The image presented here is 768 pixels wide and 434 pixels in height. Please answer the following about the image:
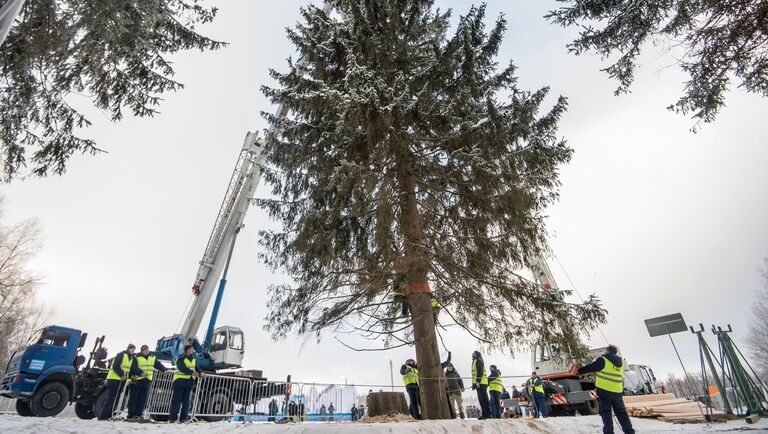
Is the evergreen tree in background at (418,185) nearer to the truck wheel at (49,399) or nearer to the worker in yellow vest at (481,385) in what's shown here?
the worker in yellow vest at (481,385)

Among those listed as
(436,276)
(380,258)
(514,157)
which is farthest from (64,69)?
(514,157)

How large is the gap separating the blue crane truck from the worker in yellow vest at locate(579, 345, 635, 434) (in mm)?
13784

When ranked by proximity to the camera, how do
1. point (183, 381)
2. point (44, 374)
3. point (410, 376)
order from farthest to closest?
point (44, 374)
point (410, 376)
point (183, 381)

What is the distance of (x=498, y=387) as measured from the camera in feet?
33.0

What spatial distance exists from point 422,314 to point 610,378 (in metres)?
3.67

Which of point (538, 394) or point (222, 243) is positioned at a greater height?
point (222, 243)

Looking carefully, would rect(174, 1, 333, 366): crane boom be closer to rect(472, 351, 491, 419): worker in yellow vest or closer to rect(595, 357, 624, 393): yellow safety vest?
rect(472, 351, 491, 419): worker in yellow vest

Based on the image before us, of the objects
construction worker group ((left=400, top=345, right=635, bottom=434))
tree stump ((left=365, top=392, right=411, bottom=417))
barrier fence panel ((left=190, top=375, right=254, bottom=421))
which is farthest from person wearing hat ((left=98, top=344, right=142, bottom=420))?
construction worker group ((left=400, top=345, right=635, bottom=434))

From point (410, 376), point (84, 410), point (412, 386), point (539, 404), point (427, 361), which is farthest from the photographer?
point (539, 404)

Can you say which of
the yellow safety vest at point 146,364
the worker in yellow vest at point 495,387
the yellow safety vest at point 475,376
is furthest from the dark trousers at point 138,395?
the worker in yellow vest at point 495,387

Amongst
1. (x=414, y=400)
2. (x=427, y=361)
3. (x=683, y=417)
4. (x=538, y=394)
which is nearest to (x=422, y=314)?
(x=427, y=361)

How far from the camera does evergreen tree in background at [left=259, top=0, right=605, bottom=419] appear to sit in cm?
628

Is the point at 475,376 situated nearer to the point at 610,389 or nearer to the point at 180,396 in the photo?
the point at 610,389

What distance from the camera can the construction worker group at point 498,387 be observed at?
659 centimetres
